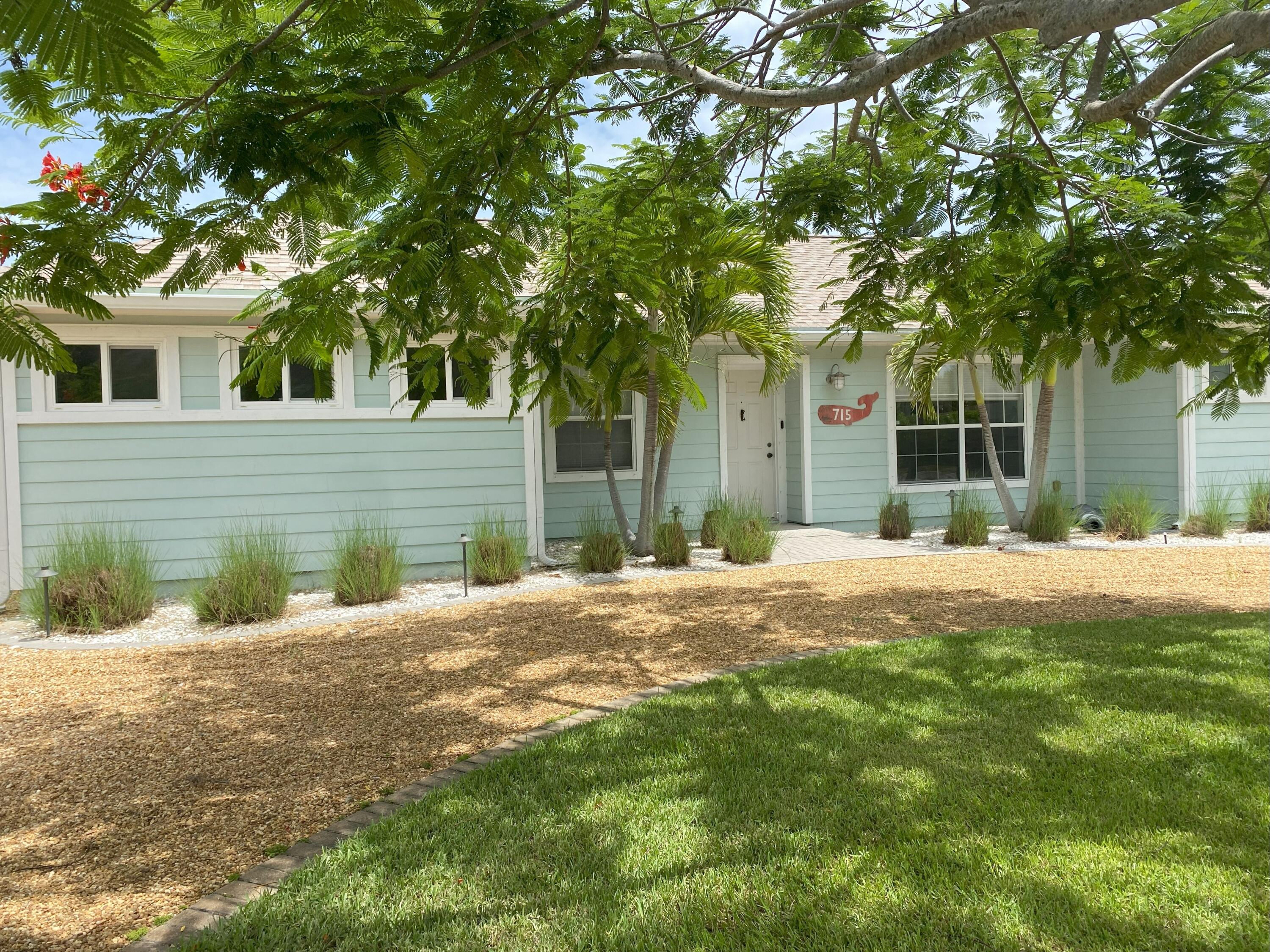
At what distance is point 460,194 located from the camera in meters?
4.09

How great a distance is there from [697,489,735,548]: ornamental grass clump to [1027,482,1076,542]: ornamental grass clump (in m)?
4.01

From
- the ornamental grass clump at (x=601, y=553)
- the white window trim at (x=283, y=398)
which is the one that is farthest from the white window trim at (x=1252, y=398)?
the white window trim at (x=283, y=398)

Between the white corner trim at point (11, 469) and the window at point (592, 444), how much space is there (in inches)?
235

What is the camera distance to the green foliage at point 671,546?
9758 millimetres

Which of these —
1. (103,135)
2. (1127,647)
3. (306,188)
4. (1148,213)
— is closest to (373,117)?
(306,188)

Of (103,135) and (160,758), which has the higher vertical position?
(103,135)

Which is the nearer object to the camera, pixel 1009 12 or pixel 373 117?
pixel 373 117

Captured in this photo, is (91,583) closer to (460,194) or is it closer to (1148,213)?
(460,194)

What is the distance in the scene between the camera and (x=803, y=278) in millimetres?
13930

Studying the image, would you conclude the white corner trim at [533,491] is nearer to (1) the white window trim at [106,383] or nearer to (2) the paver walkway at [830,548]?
(2) the paver walkway at [830,548]

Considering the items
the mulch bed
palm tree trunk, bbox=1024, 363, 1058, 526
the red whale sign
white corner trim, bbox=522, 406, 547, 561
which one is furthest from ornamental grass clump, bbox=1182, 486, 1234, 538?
white corner trim, bbox=522, 406, 547, 561

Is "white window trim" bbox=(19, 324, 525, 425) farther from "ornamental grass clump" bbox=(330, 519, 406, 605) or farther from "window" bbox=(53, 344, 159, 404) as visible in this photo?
"ornamental grass clump" bbox=(330, 519, 406, 605)

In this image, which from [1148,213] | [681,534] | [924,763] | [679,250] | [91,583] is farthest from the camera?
[681,534]

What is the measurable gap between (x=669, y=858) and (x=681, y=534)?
22.4 feet
